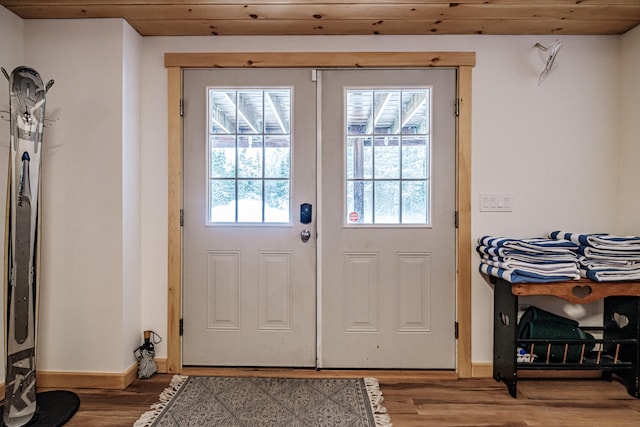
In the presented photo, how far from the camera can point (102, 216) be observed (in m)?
2.35

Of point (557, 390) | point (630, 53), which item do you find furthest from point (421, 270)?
point (630, 53)

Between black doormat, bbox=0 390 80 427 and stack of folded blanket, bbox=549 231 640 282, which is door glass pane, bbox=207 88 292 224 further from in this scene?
stack of folded blanket, bbox=549 231 640 282

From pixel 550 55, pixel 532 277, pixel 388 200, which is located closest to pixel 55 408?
pixel 388 200

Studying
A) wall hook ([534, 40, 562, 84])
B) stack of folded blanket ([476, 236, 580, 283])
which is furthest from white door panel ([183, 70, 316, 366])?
wall hook ([534, 40, 562, 84])

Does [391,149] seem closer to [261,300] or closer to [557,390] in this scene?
[261,300]

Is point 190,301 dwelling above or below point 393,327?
above

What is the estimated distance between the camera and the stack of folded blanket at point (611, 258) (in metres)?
2.17

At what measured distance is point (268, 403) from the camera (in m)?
2.17

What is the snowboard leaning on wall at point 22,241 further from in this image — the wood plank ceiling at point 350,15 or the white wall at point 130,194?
the wood plank ceiling at point 350,15

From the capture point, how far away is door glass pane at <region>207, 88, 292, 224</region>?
2.57 metres

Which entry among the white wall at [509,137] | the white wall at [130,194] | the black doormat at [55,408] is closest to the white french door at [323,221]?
the white wall at [509,137]

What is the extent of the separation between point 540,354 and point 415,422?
0.99 meters

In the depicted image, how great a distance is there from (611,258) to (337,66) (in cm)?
198

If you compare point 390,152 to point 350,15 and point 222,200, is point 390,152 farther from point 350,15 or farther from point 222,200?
point 222,200
